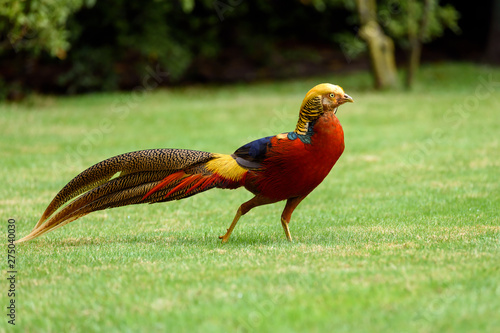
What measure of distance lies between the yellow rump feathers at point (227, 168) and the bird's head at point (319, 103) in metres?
0.71

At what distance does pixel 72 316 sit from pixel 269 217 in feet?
14.8

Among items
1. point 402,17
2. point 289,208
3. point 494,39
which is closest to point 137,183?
point 289,208

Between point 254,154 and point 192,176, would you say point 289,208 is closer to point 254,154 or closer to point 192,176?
point 254,154

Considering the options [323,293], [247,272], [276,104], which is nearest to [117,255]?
[247,272]

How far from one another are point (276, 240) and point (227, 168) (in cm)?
100

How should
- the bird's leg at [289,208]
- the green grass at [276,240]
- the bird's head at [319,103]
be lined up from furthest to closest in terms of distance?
1. the bird's leg at [289,208]
2. the bird's head at [319,103]
3. the green grass at [276,240]

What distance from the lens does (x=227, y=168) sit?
6.48 m

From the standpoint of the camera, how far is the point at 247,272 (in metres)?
5.25

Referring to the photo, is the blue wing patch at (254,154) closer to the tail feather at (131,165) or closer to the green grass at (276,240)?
the tail feather at (131,165)

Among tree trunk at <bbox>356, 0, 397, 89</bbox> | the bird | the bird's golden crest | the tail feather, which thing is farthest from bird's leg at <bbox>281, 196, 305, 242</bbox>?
tree trunk at <bbox>356, 0, 397, 89</bbox>

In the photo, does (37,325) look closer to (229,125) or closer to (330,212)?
(330,212)

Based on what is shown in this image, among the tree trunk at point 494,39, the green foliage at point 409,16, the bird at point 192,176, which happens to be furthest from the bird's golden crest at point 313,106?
the tree trunk at point 494,39

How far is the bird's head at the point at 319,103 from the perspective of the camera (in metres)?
6.23

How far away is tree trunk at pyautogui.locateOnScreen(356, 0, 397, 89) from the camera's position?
2019 cm
